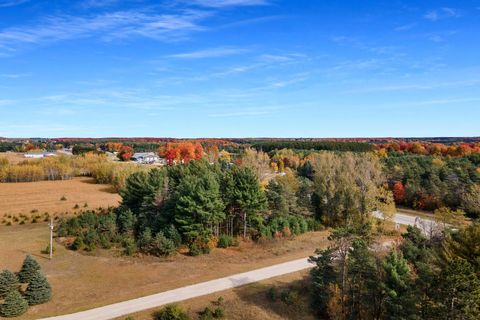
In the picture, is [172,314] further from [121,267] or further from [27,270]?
[27,270]

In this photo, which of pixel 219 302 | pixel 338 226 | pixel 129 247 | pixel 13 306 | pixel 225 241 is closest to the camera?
pixel 13 306

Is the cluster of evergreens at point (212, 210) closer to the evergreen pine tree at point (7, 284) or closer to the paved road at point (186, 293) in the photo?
the paved road at point (186, 293)

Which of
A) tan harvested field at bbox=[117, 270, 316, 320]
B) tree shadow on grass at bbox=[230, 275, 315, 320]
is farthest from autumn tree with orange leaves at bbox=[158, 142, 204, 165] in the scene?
tan harvested field at bbox=[117, 270, 316, 320]

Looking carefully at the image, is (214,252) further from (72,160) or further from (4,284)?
(72,160)

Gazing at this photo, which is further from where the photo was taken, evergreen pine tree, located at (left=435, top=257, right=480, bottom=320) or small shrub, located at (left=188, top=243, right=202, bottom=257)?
small shrub, located at (left=188, top=243, right=202, bottom=257)

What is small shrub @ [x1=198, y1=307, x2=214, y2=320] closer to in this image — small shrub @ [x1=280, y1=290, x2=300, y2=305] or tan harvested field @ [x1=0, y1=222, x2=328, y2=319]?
tan harvested field @ [x1=0, y1=222, x2=328, y2=319]

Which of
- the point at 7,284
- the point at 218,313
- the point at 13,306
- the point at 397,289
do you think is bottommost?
the point at 218,313

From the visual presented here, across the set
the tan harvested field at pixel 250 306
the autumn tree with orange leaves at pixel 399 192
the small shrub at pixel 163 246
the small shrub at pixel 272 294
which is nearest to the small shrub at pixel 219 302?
the tan harvested field at pixel 250 306

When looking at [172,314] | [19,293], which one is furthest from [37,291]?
[172,314]
